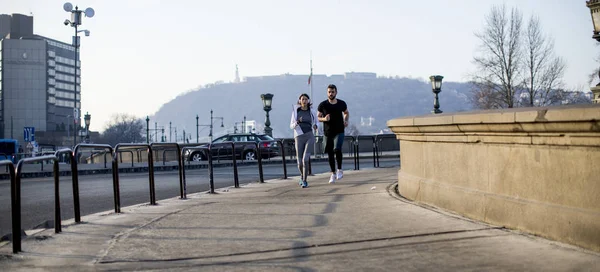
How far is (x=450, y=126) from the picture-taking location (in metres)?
8.65

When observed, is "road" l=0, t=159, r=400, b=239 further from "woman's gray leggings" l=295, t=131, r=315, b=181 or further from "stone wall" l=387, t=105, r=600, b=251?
"stone wall" l=387, t=105, r=600, b=251

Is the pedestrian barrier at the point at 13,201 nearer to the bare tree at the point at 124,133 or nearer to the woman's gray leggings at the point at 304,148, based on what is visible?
the woman's gray leggings at the point at 304,148

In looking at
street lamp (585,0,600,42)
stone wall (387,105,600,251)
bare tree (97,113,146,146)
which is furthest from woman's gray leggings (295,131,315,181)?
bare tree (97,113,146,146)

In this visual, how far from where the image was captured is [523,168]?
7.05 m

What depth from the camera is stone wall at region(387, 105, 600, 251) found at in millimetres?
6023

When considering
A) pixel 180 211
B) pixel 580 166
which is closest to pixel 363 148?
pixel 180 211

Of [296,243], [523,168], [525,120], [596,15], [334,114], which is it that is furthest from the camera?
[596,15]

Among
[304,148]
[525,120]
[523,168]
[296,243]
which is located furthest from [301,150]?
[525,120]

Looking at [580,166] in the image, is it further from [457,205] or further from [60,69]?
[60,69]

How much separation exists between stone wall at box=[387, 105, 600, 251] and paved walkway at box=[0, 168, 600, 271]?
20 cm

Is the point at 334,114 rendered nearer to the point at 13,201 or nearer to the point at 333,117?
the point at 333,117

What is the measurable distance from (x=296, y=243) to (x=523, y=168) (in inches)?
83.0

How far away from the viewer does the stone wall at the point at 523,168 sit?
19.8 feet

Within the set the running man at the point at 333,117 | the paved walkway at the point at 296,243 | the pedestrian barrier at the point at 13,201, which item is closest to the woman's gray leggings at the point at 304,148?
the running man at the point at 333,117
